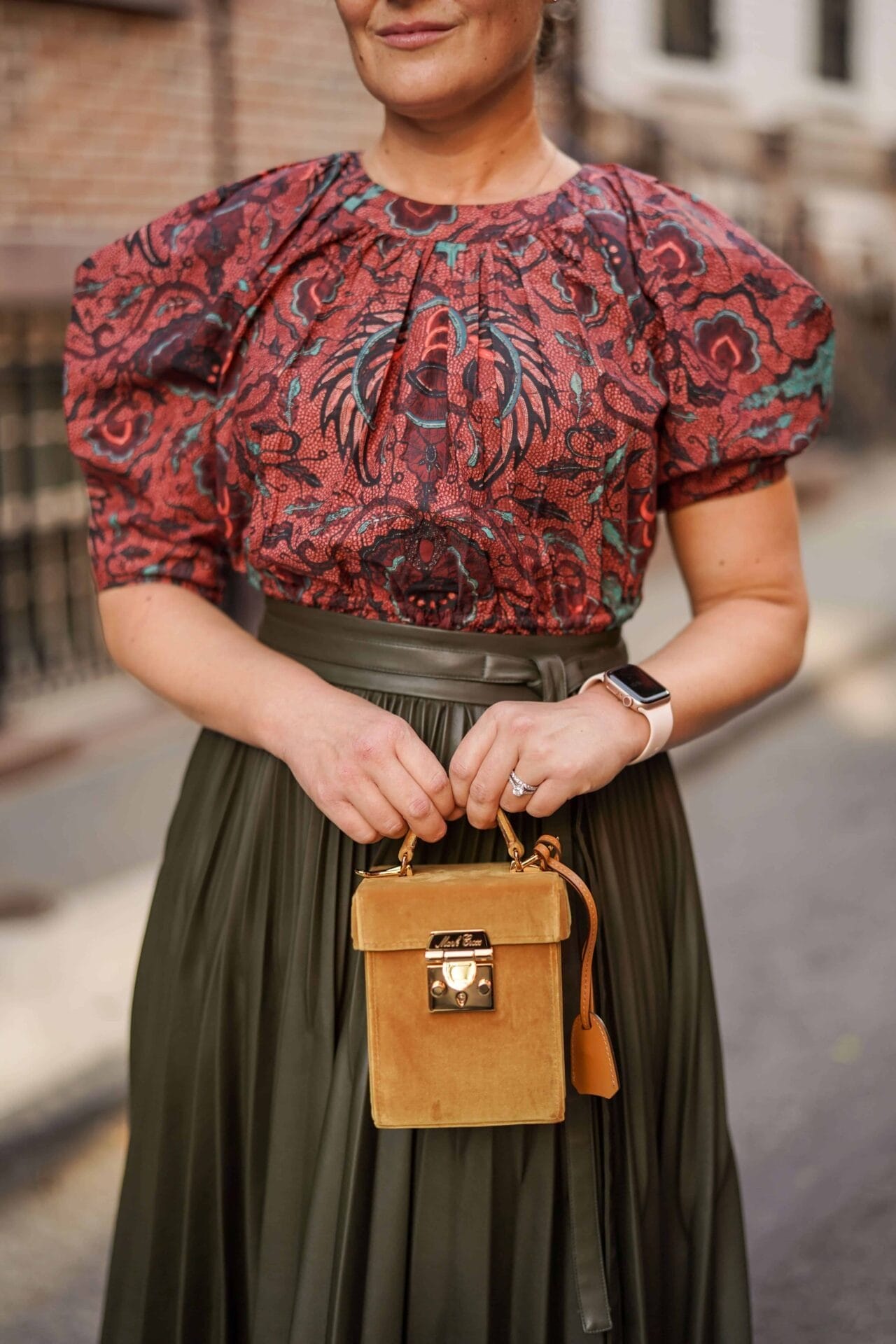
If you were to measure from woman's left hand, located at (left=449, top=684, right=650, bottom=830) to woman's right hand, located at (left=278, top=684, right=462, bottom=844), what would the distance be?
3 cm

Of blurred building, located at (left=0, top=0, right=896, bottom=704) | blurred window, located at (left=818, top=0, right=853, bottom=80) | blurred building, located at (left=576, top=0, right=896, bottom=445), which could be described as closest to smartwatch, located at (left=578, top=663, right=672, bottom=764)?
blurred building, located at (left=0, top=0, right=896, bottom=704)

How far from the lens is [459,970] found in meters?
1.45

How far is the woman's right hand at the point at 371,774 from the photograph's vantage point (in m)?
1.49

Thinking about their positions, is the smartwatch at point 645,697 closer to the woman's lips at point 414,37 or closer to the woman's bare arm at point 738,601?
the woman's bare arm at point 738,601

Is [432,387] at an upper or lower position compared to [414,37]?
lower

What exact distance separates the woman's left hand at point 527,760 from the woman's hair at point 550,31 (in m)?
0.83

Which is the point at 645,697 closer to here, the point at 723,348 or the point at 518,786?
the point at 518,786

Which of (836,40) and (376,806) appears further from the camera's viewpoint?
(836,40)

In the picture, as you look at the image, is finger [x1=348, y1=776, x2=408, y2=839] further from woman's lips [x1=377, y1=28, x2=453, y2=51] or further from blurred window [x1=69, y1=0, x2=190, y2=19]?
blurred window [x1=69, y1=0, x2=190, y2=19]

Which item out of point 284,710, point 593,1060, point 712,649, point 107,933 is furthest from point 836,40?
point 593,1060

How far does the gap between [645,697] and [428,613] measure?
26cm

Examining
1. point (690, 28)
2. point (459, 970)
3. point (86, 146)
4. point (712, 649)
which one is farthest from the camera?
point (690, 28)

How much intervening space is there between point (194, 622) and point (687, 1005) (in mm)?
755

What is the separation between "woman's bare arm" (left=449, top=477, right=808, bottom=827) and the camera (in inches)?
59.4
